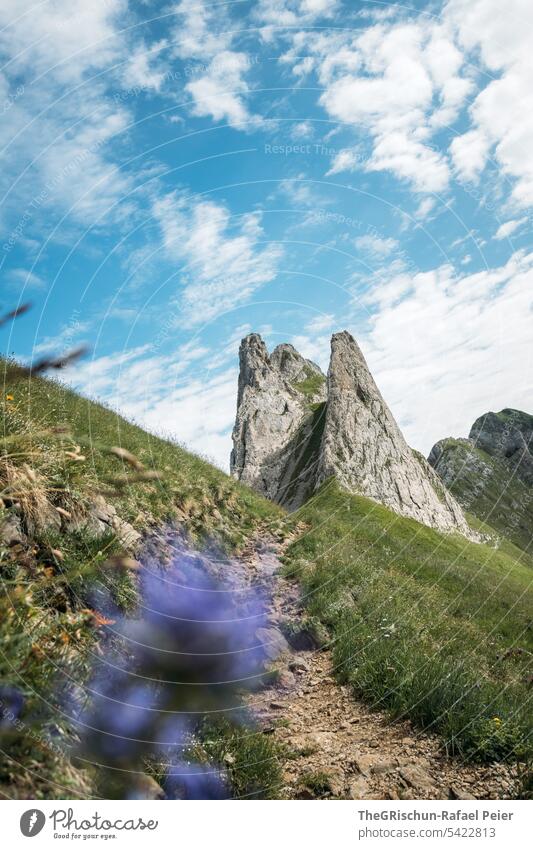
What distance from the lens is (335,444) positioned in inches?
2304

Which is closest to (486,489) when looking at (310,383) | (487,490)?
(487,490)

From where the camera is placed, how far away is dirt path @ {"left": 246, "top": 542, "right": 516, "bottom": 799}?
18.1 ft

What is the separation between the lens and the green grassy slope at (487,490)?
484ft

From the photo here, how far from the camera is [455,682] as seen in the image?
7.24 m

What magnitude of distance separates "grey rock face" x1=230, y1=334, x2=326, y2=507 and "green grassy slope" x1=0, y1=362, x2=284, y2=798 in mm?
48325

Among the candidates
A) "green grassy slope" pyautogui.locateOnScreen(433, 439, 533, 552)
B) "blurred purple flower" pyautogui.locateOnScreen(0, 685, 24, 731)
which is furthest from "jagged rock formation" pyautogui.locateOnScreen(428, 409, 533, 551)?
"blurred purple flower" pyautogui.locateOnScreen(0, 685, 24, 731)

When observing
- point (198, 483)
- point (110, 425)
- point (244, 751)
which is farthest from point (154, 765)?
point (110, 425)

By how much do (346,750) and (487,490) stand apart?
181m

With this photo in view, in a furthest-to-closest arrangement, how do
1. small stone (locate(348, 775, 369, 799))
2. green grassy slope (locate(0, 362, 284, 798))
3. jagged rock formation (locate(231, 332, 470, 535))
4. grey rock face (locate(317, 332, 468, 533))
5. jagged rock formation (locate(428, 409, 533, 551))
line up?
jagged rock formation (locate(428, 409, 533, 551)), jagged rock formation (locate(231, 332, 470, 535)), grey rock face (locate(317, 332, 468, 533)), small stone (locate(348, 775, 369, 799)), green grassy slope (locate(0, 362, 284, 798))

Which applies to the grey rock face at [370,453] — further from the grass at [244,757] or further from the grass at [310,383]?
the grass at [244,757]

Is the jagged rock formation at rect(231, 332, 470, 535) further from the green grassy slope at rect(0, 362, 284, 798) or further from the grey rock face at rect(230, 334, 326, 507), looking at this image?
the green grassy slope at rect(0, 362, 284, 798)

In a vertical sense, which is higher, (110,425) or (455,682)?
(110,425)
